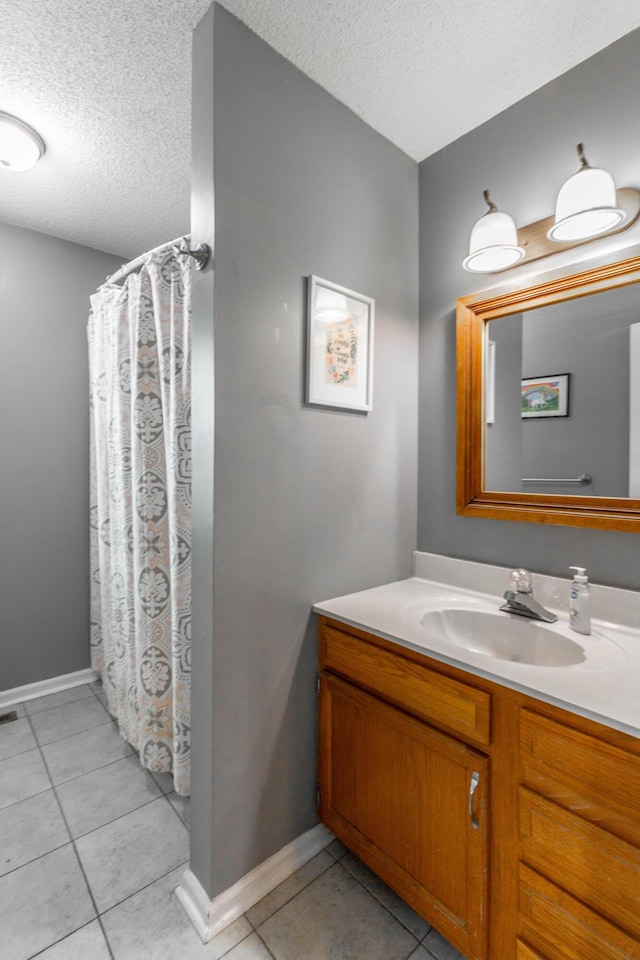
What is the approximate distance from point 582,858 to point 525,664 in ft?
1.26

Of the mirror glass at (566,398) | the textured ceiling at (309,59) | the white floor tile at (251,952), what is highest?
the textured ceiling at (309,59)

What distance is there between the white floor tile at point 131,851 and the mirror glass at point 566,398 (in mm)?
1646

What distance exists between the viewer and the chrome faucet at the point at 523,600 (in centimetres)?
131

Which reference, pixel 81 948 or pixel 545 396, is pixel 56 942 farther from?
pixel 545 396

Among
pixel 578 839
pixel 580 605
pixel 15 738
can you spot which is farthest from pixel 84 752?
pixel 580 605

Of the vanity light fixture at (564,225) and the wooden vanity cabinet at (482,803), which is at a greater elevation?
the vanity light fixture at (564,225)

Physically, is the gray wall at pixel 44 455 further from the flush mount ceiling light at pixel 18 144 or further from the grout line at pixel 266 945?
the grout line at pixel 266 945

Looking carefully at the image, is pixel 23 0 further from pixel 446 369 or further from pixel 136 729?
pixel 136 729

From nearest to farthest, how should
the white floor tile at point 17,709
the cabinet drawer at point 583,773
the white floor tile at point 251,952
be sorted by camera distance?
1. the cabinet drawer at point 583,773
2. the white floor tile at point 251,952
3. the white floor tile at point 17,709

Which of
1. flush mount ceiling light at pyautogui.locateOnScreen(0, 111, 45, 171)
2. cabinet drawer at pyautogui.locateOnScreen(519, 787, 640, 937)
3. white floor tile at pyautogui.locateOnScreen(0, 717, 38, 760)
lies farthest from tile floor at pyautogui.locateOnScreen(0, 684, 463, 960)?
flush mount ceiling light at pyautogui.locateOnScreen(0, 111, 45, 171)

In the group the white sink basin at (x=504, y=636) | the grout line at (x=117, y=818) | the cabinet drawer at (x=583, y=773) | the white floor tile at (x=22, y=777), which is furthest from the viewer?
the white floor tile at (x=22, y=777)

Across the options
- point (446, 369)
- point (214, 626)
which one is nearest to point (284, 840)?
point (214, 626)

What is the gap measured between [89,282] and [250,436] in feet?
6.61

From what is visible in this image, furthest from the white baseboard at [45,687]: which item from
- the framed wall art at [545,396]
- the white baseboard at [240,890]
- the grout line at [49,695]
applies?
the framed wall art at [545,396]
